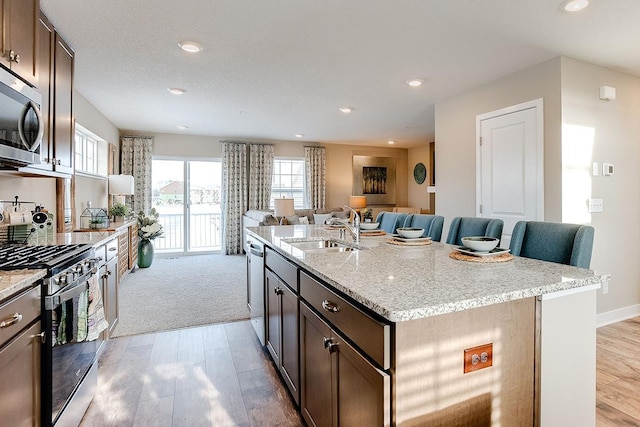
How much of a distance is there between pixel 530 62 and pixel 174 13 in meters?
3.11

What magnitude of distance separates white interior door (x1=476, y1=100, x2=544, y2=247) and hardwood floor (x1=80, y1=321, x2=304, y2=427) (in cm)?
282

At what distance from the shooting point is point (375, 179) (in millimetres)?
8625

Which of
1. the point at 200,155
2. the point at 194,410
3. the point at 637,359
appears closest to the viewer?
the point at 194,410

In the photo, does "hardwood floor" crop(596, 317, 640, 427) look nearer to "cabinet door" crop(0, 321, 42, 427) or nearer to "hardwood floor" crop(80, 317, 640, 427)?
"hardwood floor" crop(80, 317, 640, 427)

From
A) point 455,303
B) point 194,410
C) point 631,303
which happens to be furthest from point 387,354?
point 631,303

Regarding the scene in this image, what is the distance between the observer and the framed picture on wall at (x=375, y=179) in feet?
27.7

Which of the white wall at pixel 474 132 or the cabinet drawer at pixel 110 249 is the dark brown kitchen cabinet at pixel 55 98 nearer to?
the cabinet drawer at pixel 110 249

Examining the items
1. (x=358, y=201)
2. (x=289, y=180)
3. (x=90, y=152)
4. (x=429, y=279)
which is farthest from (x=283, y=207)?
(x=429, y=279)

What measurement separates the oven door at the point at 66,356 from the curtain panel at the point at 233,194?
523 centimetres

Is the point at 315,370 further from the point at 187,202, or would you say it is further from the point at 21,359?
the point at 187,202

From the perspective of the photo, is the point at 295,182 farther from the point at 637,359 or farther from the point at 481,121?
the point at 637,359

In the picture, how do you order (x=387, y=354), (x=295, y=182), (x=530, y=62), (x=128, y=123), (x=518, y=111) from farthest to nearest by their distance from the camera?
(x=295, y=182), (x=128, y=123), (x=518, y=111), (x=530, y=62), (x=387, y=354)

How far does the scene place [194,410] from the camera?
1937 mm

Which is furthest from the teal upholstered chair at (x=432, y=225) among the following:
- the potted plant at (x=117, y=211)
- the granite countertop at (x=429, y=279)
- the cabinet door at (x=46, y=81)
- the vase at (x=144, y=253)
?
the vase at (x=144, y=253)
